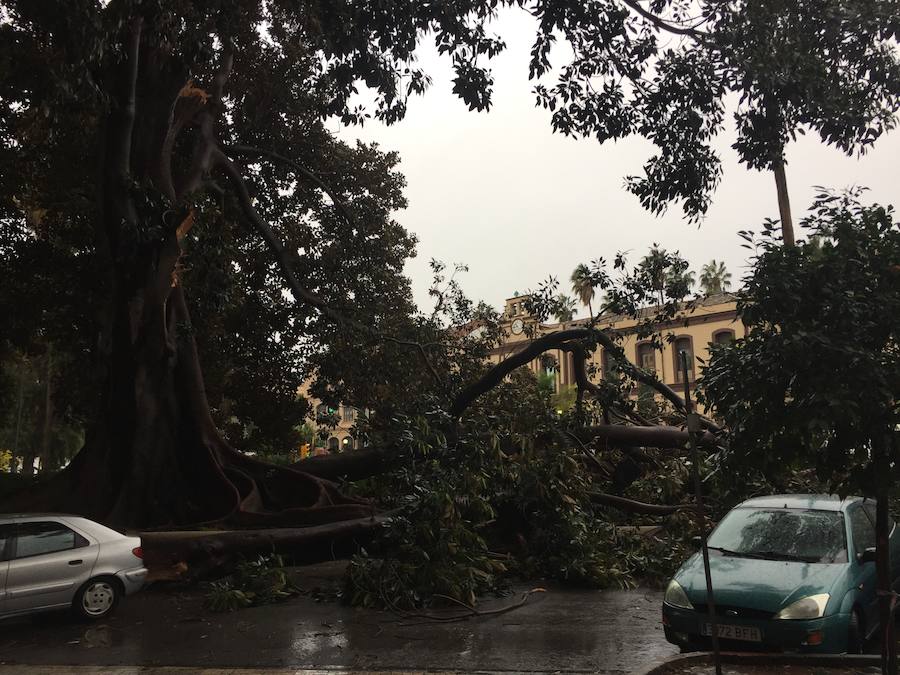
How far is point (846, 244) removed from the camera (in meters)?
5.08

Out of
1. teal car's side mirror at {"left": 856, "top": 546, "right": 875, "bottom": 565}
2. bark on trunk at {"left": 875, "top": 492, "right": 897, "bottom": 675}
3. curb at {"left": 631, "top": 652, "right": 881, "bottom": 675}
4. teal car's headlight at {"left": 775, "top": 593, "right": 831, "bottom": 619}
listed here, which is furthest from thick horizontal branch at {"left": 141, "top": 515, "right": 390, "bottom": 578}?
bark on trunk at {"left": 875, "top": 492, "right": 897, "bottom": 675}

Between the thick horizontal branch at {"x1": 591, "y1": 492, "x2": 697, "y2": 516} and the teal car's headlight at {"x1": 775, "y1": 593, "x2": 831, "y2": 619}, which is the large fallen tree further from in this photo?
the teal car's headlight at {"x1": 775, "y1": 593, "x2": 831, "y2": 619}

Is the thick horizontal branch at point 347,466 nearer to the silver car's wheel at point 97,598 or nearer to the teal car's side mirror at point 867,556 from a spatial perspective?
the silver car's wheel at point 97,598

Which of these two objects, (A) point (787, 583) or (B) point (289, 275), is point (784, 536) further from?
(B) point (289, 275)

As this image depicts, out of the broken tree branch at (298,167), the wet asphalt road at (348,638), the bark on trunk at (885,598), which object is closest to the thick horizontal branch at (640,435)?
the wet asphalt road at (348,638)

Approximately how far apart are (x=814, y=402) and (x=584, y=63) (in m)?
7.41

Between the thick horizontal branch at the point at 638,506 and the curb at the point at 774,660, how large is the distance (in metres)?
7.37

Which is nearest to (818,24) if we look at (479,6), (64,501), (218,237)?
(479,6)

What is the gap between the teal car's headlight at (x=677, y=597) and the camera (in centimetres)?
690

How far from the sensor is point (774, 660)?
6145mm

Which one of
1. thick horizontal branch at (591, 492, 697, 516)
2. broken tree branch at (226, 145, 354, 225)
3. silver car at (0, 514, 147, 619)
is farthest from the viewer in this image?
broken tree branch at (226, 145, 354, 225)

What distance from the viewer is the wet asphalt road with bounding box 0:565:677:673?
286 inches

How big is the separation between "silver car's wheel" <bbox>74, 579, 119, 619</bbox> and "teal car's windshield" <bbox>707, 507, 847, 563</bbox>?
7.11m

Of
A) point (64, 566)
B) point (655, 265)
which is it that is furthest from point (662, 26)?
point (64, 566)
